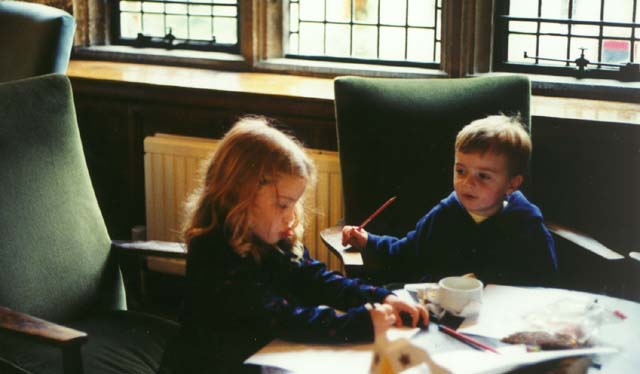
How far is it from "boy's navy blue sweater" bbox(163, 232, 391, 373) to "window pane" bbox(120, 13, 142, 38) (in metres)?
2.53

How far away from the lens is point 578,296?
2045 millimetres

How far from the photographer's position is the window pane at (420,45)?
3.75 meters

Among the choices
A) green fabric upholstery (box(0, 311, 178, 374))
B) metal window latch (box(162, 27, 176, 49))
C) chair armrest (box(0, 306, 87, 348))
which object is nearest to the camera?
chair armrest (box(0, 306, 87, 348))

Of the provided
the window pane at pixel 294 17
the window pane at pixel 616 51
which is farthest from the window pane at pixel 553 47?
the window pane at pixel 294 17

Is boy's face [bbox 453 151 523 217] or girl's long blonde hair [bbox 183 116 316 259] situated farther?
boy's face [bbox 453 151 523 217]

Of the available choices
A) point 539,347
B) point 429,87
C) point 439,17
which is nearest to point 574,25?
point 439,17

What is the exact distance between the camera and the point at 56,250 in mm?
2498

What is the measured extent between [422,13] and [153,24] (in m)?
1.27

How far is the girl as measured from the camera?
186 cm

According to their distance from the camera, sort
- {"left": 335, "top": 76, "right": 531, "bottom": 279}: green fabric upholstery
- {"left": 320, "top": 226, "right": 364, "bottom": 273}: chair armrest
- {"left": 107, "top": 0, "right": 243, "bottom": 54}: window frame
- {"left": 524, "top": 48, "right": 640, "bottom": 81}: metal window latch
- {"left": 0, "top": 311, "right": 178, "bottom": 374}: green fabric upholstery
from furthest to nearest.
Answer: {"left": 107, "top": 0, "right": 243, "bottom": 54}: window frame, {"left": 524, "top": 48, "right": 640, "bottom": 81}: metal window latch, {"left": 335, "top": 76, "right": 531, "bottom": 279}: green fabric upholstery, {"left": 320, "top": 226, "right": 364, "bottom": 273}: chair armrest, {"left": 0, "top": 311, "right": 178, "bottom": 374}: green fabric upholstery

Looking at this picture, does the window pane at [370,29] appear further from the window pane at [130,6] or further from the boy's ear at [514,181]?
the boy's ear at [514,181]

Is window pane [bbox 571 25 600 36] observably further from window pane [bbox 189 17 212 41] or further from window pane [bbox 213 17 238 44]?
window pane [bbox 189 17 212 41]

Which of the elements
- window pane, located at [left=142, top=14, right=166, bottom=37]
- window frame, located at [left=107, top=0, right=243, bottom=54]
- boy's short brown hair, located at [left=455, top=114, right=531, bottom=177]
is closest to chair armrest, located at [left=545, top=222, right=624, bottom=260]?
boy's short brown hair, located at [left=455, top=114, right=531, bottom=177]

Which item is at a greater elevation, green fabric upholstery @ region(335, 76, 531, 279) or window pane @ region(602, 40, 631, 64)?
window pane @ region(602, 40, 631, 64)
